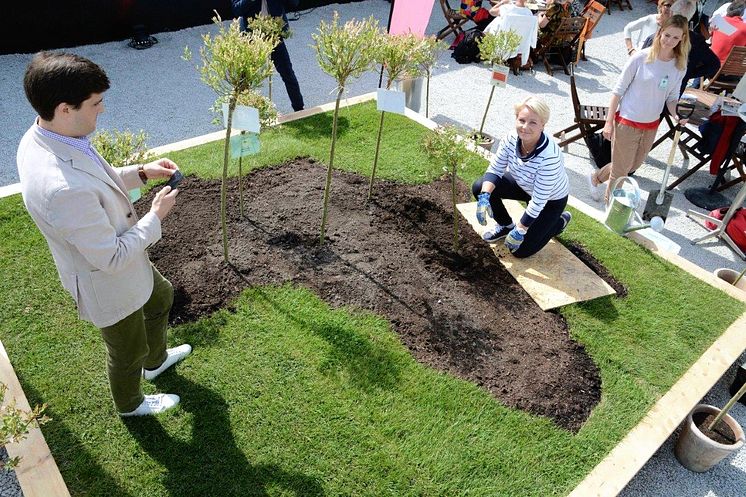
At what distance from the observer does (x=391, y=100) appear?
442 centimetres

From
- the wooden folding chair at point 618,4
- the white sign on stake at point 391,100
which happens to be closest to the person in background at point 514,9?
the white sign on stake at point 391,100

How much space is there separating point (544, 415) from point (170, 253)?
3.21 metres

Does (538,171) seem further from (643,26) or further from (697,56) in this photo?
(643,26)

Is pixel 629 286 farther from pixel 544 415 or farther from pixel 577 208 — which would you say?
pixel 544 415

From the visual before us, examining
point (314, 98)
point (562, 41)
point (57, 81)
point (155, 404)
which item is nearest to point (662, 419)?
A: point (155, 404)

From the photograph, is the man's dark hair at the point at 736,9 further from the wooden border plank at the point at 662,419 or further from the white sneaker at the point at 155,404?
the white sneaker at the point at 155,404

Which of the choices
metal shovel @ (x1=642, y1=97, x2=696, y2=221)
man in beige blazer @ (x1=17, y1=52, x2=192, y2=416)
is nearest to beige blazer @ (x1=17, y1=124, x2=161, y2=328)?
man in beige blazer @ (x1=17, y1=52, x2=192, y2=416)

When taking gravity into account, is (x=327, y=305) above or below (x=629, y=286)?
below

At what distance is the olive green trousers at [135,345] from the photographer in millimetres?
2713

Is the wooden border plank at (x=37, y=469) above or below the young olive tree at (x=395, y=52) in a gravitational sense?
below

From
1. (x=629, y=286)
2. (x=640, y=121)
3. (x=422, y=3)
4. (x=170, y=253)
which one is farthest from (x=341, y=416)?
(x=422, y=3)

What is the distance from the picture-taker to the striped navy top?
13.6 ft

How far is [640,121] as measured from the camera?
5.15 metres

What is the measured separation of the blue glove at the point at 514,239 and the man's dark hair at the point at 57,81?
3265 mm
